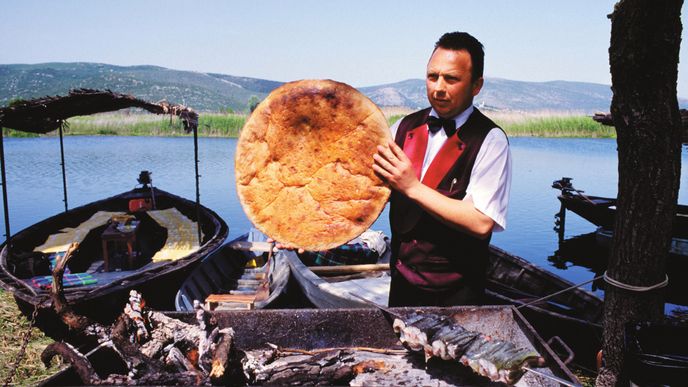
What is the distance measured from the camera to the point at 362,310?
2.74 m

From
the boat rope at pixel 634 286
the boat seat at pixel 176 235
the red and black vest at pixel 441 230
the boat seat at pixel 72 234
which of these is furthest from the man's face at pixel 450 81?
the boat seat at pixel 72 234

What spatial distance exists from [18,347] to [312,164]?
5260 mm

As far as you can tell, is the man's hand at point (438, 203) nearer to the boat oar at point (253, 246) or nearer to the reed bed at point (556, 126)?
the boat oar at point (253, 246)

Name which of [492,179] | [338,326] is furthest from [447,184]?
[338,326]

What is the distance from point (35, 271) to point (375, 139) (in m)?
6.66

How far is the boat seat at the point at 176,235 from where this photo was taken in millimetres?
8008

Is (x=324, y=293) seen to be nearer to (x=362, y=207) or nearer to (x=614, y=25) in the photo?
(x=362, y=207)

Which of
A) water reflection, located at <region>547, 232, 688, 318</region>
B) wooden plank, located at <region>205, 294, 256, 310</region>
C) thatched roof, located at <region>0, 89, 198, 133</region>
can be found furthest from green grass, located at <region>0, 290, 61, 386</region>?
water reflection, located at <region>547, 232, 688, 318</region>

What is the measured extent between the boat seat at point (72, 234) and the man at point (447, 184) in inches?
288

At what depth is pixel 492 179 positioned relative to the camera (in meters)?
2.37

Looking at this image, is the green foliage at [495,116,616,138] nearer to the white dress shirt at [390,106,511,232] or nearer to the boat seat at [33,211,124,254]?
the boat seat at [33,211,124,254]

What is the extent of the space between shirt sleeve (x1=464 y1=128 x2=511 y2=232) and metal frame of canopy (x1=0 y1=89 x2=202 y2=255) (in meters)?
6.51

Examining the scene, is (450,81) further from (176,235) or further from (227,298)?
(176,235)

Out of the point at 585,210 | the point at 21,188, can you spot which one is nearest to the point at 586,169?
the point at 585,210
